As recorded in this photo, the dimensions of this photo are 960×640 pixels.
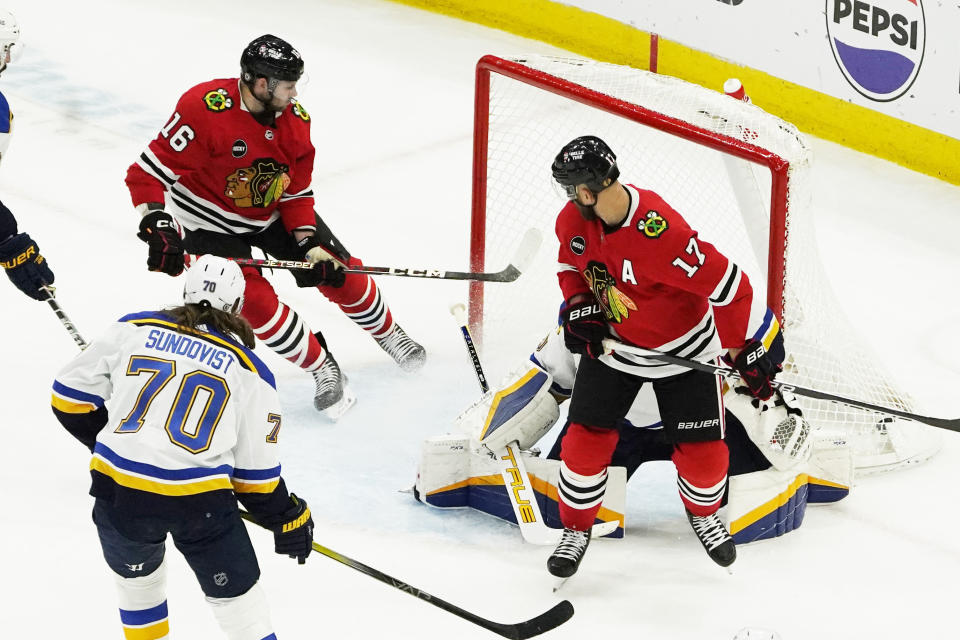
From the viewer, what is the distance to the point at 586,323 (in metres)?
3.05

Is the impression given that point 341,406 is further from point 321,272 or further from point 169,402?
point 169,402

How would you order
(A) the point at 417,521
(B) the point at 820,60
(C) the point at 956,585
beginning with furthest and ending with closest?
(B) the point at 820,60 → (A) the point at 417,521 → (C) the point at 956,585

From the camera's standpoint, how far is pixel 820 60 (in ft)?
15.5

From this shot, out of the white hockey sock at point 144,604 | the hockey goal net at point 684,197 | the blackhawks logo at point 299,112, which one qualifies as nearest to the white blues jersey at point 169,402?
the white hockey sock at point 144,604

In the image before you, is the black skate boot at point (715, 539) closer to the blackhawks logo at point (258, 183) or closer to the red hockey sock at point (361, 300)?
the red hockey sock at point (361, 300)

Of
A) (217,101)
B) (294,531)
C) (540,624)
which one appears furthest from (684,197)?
(294,531)

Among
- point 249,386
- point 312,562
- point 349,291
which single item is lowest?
point 312,562

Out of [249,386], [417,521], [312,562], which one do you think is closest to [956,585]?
[417,521]

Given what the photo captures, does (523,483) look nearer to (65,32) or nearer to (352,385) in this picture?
(352,385)

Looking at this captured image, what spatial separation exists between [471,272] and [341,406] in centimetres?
54

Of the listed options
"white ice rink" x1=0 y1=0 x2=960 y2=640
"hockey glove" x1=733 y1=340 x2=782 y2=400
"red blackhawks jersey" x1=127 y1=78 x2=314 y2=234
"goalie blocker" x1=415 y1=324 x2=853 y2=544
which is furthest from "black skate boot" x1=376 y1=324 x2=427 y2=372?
"hockey glove" x1=733 y1=340 x2=782 y2=400

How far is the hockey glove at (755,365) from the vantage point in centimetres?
302

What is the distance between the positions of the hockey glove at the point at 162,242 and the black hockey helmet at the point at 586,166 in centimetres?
112

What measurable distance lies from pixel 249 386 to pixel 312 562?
0.84 m
